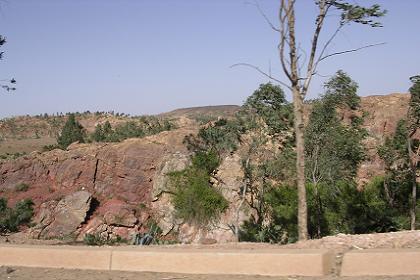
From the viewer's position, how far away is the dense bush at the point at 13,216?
25766mm

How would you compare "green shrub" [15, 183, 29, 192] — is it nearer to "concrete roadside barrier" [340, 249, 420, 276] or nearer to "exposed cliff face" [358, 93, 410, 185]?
"exposed cliff face" [358, 93, 410, 185]

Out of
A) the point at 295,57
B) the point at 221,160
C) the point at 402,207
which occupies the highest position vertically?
the point at 295,57

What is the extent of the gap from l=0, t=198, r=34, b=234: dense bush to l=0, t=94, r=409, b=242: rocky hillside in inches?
27.6

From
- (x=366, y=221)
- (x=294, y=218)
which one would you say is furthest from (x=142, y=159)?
(x=366, y=221)

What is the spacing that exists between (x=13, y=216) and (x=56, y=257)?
21518mm

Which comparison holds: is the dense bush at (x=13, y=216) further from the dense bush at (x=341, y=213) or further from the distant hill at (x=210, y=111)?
the distant hill at (x=210, y=111)

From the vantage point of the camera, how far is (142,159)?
2934 cm

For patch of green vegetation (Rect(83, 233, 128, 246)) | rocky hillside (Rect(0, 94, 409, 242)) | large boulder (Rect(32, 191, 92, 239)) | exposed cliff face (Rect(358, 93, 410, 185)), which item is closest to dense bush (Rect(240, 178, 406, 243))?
rocky hillside (Rect(0, 94, 409, 242))

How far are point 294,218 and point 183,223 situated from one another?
8005mm

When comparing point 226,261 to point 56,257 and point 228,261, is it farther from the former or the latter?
point 56,257

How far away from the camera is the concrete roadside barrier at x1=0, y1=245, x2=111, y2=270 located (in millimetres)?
6246

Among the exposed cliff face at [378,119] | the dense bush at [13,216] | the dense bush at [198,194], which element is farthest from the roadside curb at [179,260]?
the exposed cliff face at [378,119]

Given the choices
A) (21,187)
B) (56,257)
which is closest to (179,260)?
(56,257)

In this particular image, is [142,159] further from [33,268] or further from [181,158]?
[33,268]
